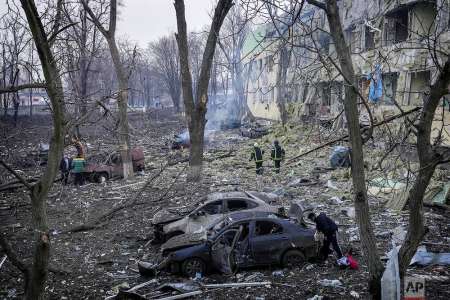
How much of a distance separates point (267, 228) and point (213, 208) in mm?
2283

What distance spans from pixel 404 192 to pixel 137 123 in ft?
124

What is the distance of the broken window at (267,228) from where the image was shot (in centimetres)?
866

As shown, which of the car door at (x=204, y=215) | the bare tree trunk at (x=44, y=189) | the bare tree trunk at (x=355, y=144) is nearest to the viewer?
the bare tree trunk at (x=44, y=189)

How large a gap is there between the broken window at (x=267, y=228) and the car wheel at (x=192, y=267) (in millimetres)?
1387

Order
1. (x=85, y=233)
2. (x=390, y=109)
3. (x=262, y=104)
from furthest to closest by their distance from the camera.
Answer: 1. (x=262, y=104)
2. (x=390, y=109)
3. (x=85, y=233)

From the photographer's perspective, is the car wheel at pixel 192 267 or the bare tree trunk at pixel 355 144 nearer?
the bare tree trunk at pixel 355 144

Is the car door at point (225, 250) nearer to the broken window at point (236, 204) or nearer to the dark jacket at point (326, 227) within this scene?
the dark jacket at point (326, 227)

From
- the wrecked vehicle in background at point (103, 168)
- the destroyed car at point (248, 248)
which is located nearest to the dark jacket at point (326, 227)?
the destroyed car at point (248, 248)

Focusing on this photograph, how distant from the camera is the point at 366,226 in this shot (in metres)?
5.70

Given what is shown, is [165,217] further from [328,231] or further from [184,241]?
[328,231]

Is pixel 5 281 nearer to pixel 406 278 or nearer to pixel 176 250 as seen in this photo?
pixel 176 250

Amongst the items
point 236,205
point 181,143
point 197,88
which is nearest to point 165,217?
point 236,205

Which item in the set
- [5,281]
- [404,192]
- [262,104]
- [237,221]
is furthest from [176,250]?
[262,104]

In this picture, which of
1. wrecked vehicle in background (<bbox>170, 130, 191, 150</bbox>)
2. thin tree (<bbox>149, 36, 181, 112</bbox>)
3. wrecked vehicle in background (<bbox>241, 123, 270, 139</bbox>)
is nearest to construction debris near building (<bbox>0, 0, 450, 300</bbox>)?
wrecked vehicle in background (<bbox>170, 130, 191, 150</bbox>)
